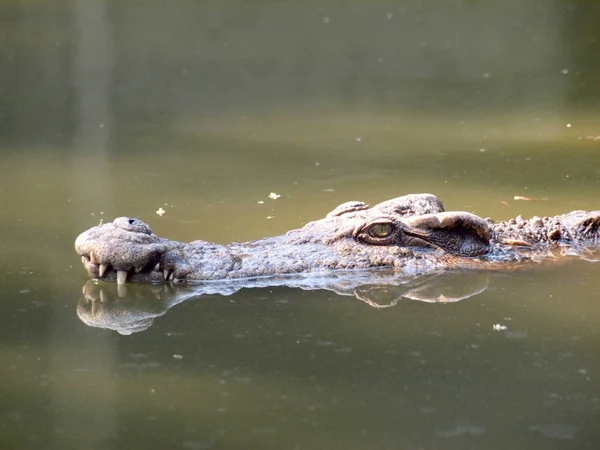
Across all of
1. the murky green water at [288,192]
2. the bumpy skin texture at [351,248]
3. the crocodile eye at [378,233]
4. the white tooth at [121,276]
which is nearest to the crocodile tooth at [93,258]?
the bumpy skin texture at [351,248]

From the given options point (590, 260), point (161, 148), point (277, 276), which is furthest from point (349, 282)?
point (161, 148)

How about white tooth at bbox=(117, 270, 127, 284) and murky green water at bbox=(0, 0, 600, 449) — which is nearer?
murky green water at bbox=(0, 0, 600, 449)

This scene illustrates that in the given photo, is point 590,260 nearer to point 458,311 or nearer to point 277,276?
point 458,311

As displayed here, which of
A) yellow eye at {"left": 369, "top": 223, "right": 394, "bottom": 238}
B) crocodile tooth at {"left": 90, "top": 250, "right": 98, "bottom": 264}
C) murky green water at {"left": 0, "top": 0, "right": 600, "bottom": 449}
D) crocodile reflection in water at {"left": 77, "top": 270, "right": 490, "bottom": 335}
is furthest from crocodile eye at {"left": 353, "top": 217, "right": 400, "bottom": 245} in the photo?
crocodile tooth at {"left": 90, "top": 250, "right": 98, "bottom": 264}

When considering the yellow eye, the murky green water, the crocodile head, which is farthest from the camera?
the yellow eye

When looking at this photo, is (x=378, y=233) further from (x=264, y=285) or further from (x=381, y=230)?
(x=264, y=285)

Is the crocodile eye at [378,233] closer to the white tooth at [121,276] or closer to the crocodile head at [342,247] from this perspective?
the crocodile head at [342,247]

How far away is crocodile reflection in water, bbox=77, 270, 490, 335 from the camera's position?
6195mm

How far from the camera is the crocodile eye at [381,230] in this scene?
686 cm

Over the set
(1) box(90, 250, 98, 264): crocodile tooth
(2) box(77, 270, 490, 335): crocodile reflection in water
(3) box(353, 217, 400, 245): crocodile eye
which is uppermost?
(3) box(353, 217, 400, 245): crocodile eye

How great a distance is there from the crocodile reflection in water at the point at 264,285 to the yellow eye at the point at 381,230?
0.75 feet

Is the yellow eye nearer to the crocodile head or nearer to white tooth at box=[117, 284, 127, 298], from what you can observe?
the crocodile head

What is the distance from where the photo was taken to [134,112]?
11.6 metres

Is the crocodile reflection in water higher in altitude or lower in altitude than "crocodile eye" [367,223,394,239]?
lower
